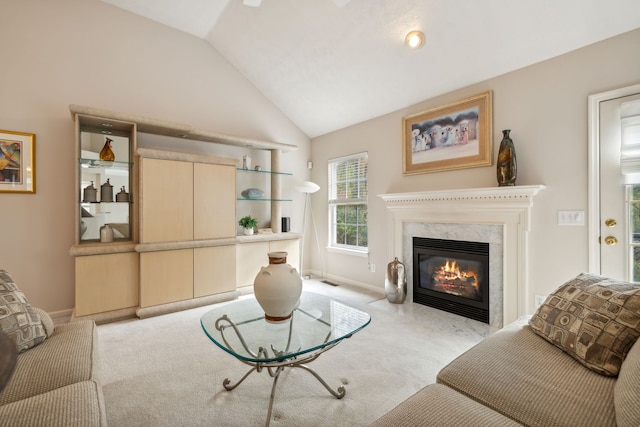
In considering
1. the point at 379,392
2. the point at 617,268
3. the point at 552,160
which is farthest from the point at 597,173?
the point at 379,392

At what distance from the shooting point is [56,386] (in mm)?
1239

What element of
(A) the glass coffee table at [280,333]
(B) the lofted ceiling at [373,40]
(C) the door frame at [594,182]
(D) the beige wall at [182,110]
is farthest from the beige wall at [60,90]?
(C) the door frame at [594,182]

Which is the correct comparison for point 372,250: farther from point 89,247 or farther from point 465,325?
point 89,247

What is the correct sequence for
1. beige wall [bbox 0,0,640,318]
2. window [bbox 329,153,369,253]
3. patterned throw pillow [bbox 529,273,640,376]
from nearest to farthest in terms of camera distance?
patterned throw pillow [bbox 529,273,640,376]
beige wall [bbox 0,0,640,318]
window [bbox 329,153,369,253]

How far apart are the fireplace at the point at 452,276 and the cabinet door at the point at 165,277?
2740 millimetres

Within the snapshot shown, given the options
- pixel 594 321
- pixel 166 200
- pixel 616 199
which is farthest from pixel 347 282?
pixel 594 321

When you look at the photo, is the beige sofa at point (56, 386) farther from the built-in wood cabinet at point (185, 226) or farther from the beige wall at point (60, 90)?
the beige wall at point (60, 90)

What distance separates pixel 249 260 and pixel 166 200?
4.34 feet

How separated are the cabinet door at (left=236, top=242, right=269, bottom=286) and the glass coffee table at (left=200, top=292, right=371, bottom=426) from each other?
1795 millimetres

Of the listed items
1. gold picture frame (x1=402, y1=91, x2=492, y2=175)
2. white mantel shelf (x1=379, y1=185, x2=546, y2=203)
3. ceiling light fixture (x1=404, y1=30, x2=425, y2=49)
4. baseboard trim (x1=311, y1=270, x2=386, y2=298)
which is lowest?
baseboard trim (x1=311, y1=270, x2=386, y2=298)

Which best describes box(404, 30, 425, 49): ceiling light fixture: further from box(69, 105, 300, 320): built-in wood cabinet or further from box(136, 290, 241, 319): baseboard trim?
box(136, 290, 241, 319): baseboard trim

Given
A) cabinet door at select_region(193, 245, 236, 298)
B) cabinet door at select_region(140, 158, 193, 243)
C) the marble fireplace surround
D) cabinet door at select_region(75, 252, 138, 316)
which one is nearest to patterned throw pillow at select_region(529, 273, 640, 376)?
the marble fireplace surround

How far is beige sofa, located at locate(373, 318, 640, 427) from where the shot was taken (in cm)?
103

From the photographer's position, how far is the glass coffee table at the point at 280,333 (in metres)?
1.55
